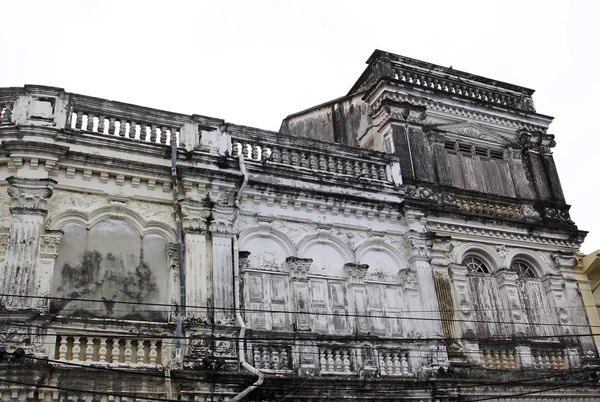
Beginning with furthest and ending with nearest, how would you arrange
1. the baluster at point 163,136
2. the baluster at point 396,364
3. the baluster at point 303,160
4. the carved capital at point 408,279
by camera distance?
1. the baluster at point 303,160
2. the carved capital at point 408,279
3. the baluster at point 163,136
4. the baluster at point 396,364

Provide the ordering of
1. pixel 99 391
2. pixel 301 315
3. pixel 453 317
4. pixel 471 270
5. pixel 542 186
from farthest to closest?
pixel 542 186 → pixel 471 270 → pixel 453 317 → pixel 301 315 → pixel 99 391

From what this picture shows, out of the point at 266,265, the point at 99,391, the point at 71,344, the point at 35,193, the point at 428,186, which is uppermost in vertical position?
the point at 428,186

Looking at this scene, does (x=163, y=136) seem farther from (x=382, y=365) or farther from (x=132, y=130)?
(x=382, y=365)

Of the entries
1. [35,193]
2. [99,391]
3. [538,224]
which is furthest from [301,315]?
[538,224]

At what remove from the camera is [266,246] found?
13.0 m

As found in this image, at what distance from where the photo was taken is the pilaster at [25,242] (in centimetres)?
1045

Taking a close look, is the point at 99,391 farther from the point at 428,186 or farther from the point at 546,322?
the point at 546,322

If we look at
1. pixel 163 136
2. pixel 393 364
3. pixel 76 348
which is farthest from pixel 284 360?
pixel 163 136

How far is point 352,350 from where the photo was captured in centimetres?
1256

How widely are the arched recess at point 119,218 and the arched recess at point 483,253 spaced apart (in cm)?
651

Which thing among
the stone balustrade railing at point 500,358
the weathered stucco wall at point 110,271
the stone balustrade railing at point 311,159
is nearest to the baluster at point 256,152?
the stone balustrade railing at point 311,159

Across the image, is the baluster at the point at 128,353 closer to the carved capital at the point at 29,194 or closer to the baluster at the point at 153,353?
the baluster at the point at 153,353

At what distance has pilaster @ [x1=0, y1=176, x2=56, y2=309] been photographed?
34.3 feet

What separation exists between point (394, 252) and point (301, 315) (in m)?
2.73
